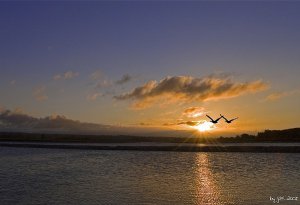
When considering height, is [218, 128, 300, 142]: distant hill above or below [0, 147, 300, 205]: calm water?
above

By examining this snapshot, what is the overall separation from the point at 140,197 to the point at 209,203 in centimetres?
427

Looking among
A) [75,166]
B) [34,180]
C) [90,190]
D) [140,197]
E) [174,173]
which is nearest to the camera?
[140,197]

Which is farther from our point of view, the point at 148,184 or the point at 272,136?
the point at 272,136

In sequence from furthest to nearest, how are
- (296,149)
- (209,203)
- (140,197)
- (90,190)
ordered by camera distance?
1. (296,149)
2. (90,190)
3. (140,197)
4. (209,203)

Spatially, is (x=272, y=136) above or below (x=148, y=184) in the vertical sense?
above

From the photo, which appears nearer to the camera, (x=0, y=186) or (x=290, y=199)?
(x=290, y=199)

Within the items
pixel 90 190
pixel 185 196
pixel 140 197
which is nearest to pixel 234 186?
pixel 185 196

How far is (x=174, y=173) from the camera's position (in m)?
32.4

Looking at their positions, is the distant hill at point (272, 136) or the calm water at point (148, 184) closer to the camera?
the calm water at point (148, 184)

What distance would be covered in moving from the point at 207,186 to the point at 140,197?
5.81 meters

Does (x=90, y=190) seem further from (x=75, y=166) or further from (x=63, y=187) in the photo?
(x=75, y=166)

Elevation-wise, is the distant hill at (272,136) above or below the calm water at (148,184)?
above

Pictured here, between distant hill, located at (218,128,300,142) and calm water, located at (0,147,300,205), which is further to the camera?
distant hill, located at (218,128,300,142)

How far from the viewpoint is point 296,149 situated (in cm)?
5456
